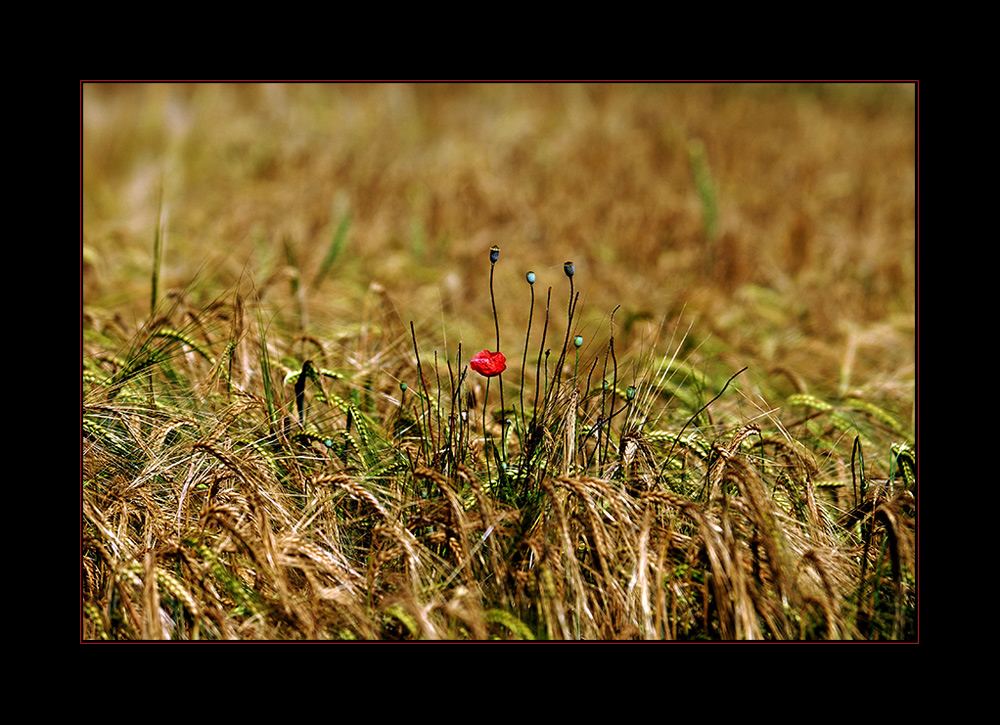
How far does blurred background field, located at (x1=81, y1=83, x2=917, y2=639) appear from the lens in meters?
1.63

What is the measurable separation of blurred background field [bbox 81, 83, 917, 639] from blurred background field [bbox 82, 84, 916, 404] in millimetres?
24

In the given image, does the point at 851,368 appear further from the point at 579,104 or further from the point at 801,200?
the point at 579,104

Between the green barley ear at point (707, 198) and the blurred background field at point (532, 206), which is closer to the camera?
the blurred background field at point (532, 206)

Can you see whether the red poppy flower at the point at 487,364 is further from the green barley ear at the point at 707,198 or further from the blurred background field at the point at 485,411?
the green barley ear at the point at 707,198

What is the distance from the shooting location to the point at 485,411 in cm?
197

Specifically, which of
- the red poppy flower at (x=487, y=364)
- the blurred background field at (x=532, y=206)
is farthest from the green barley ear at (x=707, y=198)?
the red poppy flower at (x=487, y=364)

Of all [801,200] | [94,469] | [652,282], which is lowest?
[94,469]

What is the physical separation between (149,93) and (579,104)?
2.95m

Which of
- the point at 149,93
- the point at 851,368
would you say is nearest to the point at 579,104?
the point at 149,93

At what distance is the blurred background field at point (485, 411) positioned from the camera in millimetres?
1631

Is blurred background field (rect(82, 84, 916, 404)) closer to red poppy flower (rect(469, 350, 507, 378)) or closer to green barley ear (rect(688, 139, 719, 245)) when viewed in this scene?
green barley ear (rect(688, 139, 719, 245))

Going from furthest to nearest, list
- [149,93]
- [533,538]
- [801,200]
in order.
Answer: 1. [149,93]
2. [801,200]
3. [533,538]

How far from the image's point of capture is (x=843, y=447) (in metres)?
2.37

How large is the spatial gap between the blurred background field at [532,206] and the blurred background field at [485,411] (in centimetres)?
2
